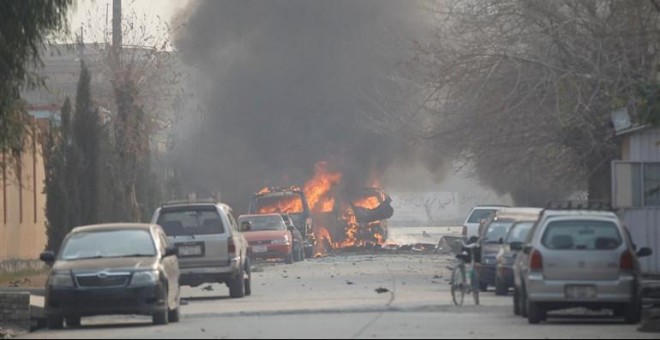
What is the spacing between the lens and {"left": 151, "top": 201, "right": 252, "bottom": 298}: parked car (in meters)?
28.1

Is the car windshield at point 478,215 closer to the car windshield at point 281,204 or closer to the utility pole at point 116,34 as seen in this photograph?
the utility pole at point 116,34

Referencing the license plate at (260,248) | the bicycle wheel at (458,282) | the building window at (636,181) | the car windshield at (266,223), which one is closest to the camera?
the bicycle wheel at (458,282)

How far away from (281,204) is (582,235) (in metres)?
34.3

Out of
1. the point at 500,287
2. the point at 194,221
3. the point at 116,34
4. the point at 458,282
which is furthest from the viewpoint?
the point at 116,34

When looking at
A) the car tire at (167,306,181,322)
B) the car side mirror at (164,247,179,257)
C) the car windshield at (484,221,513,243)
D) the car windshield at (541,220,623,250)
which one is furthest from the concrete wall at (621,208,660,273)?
the car tire at (167,306,181,322)

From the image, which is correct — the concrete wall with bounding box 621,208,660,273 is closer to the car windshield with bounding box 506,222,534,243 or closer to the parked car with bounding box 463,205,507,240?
the car windshield with bounding box 506,222,534,243

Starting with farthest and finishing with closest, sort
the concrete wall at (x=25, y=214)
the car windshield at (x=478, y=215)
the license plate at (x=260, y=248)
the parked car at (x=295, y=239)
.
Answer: the parked car at (x=295, y=239) → the license plate at (x=260, y=248) → the car windshield at (x=478, y=215) → the concrete wall at (x=25, y=214)

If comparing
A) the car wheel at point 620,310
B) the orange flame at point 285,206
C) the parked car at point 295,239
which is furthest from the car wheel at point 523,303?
the orange flame at point 285,206

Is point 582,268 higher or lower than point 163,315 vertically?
higher

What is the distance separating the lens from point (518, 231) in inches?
1054

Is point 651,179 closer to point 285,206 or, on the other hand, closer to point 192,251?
point 192,251

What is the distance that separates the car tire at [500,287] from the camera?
91.1ft

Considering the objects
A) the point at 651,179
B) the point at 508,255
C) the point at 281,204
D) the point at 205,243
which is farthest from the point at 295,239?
the point at 508,255

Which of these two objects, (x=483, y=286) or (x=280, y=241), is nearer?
(x=483, y=286)
